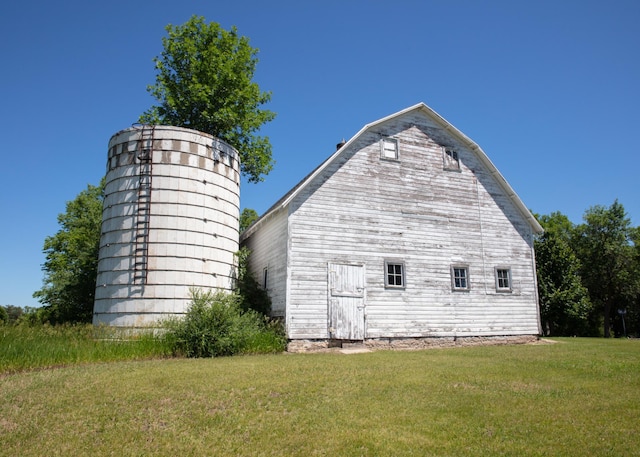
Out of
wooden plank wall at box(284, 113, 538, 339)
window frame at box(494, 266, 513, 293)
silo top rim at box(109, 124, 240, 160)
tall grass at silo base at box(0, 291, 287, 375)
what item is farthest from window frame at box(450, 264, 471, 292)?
silo top rim at box(109, 124, 240, 160)

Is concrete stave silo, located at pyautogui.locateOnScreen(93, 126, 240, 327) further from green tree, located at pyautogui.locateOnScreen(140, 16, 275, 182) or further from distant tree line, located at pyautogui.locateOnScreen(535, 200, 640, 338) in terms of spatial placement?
distant tree line, located at pyautogui.locateOnScreen(535, 200, 640, 338)

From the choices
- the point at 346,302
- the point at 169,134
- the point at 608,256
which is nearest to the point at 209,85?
the point at 169,134

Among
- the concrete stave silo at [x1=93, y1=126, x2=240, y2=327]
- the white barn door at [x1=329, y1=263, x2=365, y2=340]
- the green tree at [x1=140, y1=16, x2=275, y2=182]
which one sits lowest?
the white barn door at [x1=329, y1=263, x2=365, y2=340]

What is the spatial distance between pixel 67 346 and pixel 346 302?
8.70 m

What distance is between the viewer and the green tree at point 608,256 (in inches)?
1735

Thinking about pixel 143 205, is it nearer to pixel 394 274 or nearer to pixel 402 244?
pixel 394 274

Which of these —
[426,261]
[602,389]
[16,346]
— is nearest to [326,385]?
[602,389]

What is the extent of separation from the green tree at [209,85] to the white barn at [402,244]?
24.5 feet

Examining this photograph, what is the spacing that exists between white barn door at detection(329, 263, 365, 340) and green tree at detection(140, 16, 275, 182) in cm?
1202

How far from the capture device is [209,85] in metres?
24.9

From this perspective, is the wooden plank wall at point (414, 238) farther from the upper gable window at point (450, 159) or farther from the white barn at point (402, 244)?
the upper gable window at point (450, 159)

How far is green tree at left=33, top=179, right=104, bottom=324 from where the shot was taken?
879 inches

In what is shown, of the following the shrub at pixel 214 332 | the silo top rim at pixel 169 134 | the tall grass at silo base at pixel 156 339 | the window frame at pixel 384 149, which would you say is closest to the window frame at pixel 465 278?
the window frame at pixel 384 149

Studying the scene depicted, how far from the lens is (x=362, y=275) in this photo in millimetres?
17250
